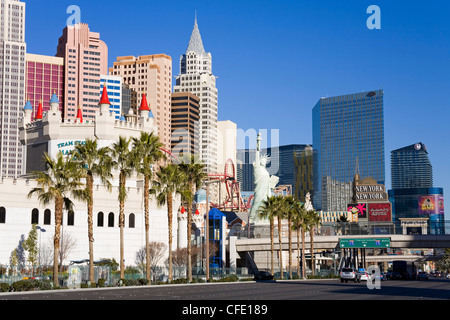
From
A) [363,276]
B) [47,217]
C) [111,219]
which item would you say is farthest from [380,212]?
[47,217]

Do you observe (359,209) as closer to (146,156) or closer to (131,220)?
(131,220)

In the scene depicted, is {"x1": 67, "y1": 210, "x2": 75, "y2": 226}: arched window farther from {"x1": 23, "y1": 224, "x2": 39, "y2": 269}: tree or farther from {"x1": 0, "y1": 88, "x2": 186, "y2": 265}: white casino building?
{"x1": 23, "y1": 224, "x2": 39, "y2": 269}: tree

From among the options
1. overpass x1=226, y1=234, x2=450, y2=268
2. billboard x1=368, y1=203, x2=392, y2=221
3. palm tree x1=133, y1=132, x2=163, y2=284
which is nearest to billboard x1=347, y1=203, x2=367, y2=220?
billboard x1=368, y1=203, x2=392, y2=221

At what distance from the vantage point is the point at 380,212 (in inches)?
6914

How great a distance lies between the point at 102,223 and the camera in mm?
83062

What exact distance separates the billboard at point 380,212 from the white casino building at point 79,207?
307 ft

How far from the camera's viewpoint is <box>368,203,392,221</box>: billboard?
6880 inches

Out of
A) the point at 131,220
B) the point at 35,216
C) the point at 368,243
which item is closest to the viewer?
the point at 35,216

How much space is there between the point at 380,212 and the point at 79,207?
11331 cm

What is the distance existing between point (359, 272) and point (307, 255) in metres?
124

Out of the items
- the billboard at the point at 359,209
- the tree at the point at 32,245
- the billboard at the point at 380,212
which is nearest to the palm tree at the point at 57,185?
the tree at the point at 32,245
